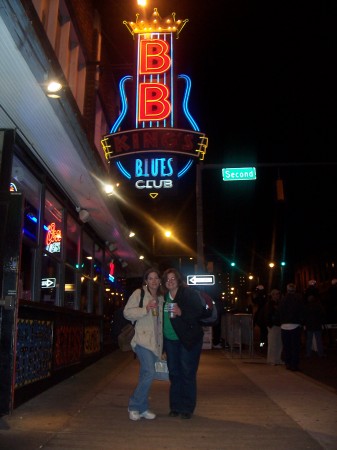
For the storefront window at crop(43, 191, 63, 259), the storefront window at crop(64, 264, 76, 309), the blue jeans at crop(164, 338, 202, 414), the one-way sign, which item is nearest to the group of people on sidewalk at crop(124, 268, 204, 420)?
the blue jeans at crop(164, 338, 202, 414)

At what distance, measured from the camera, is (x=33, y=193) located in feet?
26.8

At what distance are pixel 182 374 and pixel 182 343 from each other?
0.37 m

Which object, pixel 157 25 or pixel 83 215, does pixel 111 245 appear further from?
pixel 157 25

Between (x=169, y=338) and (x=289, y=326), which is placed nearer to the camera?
(x=169, y=338)

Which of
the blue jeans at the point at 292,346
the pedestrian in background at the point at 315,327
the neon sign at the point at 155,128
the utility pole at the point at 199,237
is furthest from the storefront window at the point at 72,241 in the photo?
the pedestrian in background at the point at 315,327

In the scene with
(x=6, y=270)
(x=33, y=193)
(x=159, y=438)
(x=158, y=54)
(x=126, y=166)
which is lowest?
(x=159, y=438)

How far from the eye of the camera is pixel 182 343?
596 cm

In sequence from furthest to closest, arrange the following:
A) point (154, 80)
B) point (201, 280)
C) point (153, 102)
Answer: point (154, 80), point (153, 102), point (201, 280)

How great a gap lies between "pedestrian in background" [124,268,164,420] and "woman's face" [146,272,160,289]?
3.5 inches

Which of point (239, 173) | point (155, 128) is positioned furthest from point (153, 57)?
point (239, 173)

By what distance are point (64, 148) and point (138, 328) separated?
281cm

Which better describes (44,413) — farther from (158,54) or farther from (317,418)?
(158,54)

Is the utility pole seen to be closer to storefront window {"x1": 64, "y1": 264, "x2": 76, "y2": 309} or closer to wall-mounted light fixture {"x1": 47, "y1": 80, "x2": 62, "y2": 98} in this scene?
storefront window {"x1": 64, "y1": 264, "x2": 76, "y2": 309}

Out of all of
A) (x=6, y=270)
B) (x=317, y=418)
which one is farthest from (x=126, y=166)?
(x=317, y=418)
